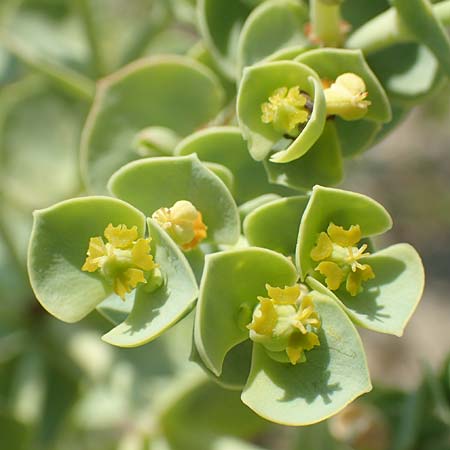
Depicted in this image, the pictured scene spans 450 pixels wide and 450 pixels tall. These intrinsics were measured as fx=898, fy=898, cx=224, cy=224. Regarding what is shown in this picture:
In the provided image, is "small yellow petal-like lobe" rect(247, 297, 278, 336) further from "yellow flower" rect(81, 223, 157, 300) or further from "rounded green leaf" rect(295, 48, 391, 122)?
"rounded green leaf" rect(295, 48, 391, 122)

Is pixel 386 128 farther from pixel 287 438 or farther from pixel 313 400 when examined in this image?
pixel 287 438

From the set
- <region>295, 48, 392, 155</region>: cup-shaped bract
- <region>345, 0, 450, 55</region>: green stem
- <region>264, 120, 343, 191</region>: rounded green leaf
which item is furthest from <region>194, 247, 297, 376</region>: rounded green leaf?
<region>345, 0, 450, 55</region>: green stem

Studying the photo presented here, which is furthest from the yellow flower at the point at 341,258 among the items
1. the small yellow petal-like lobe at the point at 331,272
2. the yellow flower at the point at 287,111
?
the yellow flower at the point at 287,111

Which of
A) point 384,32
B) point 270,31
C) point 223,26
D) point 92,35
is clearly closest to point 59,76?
point 92,35

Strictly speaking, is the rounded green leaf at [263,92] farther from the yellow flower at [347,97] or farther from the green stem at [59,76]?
the green stem at [59,76]

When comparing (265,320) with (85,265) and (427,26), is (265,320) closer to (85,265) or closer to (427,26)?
(85,265)

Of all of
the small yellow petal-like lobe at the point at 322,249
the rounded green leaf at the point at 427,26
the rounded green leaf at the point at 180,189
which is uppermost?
the rounded green leaf at the point at 427,26

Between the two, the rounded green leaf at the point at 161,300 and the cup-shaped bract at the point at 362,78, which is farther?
the cup-shaped bract at the point at 362,78
